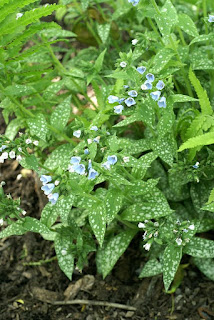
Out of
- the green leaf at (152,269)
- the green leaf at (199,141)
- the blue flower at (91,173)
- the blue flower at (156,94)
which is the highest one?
the blue flower at (156,94)

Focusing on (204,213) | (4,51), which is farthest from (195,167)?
(4,51)

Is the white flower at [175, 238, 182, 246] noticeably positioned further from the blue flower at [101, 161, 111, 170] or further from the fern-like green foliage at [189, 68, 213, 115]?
the fern-like green foliage at [189, 68, 213, 115]

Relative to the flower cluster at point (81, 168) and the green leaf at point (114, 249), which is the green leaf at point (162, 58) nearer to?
the flower cluster at point (81, 168)

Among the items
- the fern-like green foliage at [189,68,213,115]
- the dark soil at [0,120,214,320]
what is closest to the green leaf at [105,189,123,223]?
the fern-like green foliage at [189,68,213,115]

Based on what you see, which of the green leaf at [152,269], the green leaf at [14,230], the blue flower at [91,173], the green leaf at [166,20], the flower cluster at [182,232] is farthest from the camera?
the green leaf at [152,269]

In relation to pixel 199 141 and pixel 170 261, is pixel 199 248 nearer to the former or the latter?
pixel 170 261

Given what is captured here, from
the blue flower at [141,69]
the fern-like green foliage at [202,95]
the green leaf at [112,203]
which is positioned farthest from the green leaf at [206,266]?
the blue flower at [141,69]

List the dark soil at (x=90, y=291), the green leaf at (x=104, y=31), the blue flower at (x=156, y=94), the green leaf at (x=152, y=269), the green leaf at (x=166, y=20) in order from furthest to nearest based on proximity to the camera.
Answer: the green leaf at (x=104, y=31) < the dark soil at (x=90, y=291) < the green leaf at (x=152, y=269) < the green leaf at (x=166, y=20) < the blue flower at (x=156, y=94)
